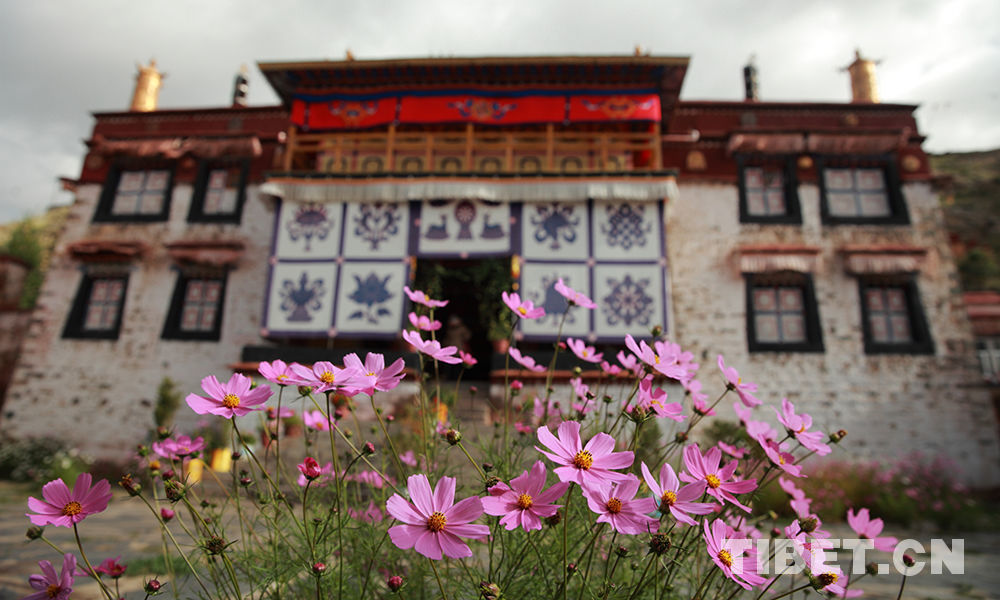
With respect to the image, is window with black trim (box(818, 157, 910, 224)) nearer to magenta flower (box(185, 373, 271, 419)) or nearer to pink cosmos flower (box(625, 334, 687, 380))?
pink cosmos flower (box(625, 334, 687, 380))

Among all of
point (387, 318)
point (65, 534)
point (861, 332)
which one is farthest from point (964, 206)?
point (65, 534)

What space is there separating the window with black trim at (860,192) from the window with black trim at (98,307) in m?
14.3

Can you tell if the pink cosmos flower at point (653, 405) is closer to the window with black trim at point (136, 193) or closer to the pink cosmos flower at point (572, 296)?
the pink cosmos flower at point (572, 296)

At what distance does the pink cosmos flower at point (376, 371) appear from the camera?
1.18m

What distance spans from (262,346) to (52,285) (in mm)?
5825

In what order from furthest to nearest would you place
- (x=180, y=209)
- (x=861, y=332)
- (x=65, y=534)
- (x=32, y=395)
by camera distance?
(x=180, y=209)
(x=32, y=395)
(x=861, y=332)
(x=65, y=534)

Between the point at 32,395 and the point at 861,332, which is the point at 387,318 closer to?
the point at 32,395

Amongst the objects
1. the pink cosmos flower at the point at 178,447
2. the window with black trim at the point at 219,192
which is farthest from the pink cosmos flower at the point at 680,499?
the window with black trim at the point at 219,192

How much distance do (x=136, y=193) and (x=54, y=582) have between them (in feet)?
42.3

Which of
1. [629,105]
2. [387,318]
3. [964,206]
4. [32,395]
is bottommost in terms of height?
[32,395]

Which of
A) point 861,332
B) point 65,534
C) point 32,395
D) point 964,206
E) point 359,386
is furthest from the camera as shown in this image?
point 964,206

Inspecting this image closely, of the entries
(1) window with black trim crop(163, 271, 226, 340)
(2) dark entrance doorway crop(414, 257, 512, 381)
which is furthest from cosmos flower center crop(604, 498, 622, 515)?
(1) window with black trim crop(163, 271, 226, 340)

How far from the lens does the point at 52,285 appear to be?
434 inches

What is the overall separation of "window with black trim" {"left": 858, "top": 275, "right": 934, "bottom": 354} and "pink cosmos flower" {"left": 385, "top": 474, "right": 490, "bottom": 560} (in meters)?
10.9
